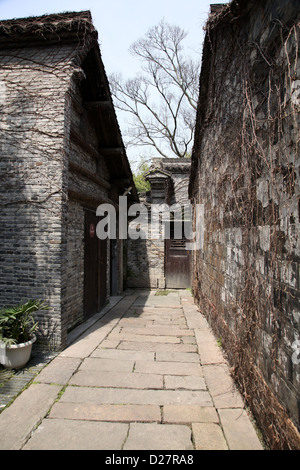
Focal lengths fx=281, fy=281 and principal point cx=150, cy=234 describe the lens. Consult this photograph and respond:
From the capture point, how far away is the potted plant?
141 inches

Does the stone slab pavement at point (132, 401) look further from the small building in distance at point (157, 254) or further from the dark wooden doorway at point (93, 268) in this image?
the small building in distance at point (157, 254)

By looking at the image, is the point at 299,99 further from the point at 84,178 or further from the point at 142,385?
the point at 84,178

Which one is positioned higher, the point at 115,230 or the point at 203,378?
the point at 115,230

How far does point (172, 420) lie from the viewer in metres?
2.64

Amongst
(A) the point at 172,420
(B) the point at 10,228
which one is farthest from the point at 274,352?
(B) the point at 10,228

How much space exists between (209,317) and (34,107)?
4826 millimetres

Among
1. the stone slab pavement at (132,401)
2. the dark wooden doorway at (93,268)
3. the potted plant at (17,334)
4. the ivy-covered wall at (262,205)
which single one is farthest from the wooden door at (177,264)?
the potted plant at (17,334)

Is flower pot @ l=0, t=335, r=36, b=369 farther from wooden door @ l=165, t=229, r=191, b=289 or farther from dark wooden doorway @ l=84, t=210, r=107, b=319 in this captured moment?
wooden door @ l=165, t=229, r=191, b=289

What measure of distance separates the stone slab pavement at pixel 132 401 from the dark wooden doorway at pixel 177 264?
5299 millimetres

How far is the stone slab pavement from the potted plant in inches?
14.1

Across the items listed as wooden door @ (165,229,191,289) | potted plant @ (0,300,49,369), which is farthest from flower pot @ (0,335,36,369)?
wooden door @ (165,229,191,289)

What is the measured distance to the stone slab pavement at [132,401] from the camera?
2.36 metres

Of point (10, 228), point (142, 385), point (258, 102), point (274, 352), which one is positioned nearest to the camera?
point (274, 352)

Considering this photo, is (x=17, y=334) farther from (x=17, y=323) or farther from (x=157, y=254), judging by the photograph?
(x=157, y=254)
